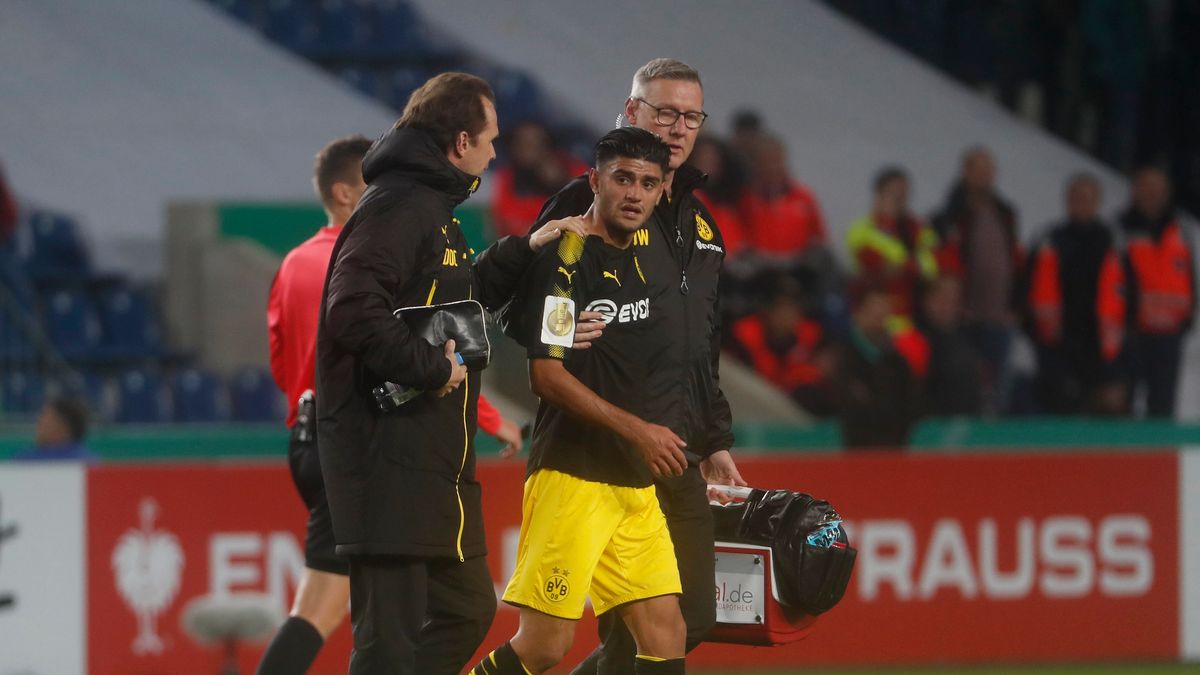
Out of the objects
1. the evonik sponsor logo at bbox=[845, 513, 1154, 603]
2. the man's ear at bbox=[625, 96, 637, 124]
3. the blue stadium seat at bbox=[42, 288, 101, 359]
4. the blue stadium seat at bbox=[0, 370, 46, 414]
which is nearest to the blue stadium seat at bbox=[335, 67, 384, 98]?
the blue stadium seat at bbox=[42, 288, 101, 359]

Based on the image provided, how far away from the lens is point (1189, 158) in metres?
15.3

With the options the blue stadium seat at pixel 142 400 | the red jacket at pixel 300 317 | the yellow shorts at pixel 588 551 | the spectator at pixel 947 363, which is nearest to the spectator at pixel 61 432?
the blue stadium seat at pixel 142 400

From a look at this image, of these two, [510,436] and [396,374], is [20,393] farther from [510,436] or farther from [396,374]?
[396,374]

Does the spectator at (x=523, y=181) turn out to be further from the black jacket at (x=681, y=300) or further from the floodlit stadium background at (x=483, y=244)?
the black jacket at (x=681, y=300)

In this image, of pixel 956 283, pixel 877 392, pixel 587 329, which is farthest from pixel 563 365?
pixel 956 283

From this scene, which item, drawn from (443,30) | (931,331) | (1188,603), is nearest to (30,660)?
(1188,603)

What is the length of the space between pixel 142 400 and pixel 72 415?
3173 mm

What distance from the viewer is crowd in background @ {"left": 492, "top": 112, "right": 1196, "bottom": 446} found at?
11305 millimetres

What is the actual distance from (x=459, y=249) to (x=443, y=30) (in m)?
10.7

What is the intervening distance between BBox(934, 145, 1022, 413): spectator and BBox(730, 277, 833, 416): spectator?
1.06m

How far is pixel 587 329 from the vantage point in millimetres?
4727

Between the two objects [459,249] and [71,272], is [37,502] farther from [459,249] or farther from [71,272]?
[71,272]

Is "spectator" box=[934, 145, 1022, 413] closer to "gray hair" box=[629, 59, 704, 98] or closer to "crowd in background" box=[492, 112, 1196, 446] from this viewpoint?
"crowd in background" box=[492, 112, 1196, 446]

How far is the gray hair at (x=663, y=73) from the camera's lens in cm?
494
